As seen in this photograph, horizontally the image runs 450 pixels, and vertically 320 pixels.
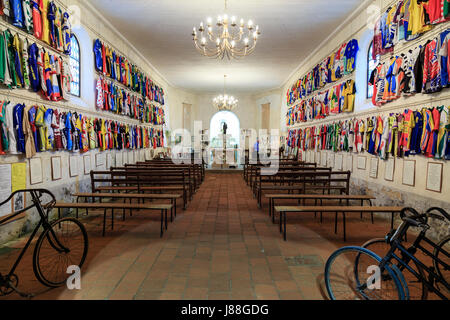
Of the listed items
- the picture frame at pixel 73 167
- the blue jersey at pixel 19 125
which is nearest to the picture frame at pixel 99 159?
the picture frame at pixel 73 167

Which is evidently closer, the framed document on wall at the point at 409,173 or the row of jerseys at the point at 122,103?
the framed document on wall at the point at 409,173

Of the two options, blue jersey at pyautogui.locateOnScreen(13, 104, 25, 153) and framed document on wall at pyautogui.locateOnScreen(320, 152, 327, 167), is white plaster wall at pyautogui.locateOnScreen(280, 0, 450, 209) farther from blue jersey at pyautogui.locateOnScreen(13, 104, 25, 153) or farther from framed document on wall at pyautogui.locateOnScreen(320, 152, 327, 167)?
blue jersey at pyautogui.locateOnScreen(13, 104, 25, 153)

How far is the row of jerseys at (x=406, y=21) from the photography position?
14.6 ft

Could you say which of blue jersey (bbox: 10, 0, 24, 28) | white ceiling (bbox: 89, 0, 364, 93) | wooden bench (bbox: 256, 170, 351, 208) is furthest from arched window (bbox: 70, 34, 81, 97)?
wooden bench (bbox: 256, 170, 351, 208)

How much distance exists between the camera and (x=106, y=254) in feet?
12.0

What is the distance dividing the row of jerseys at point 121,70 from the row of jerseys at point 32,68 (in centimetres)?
186

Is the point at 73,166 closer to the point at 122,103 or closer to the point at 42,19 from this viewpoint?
the point at 42,19

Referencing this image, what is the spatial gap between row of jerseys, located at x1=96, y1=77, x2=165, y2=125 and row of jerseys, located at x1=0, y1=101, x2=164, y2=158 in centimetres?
51

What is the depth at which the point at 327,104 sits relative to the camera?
940 cm

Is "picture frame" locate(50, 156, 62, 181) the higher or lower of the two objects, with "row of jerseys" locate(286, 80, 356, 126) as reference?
lower

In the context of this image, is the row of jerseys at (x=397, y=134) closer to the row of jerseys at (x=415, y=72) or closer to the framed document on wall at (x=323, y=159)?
the row of jerseys at (x=415, y=72)

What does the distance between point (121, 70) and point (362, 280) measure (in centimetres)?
913

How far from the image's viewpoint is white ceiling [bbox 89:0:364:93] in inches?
278

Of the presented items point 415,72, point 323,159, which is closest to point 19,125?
point 415,72
